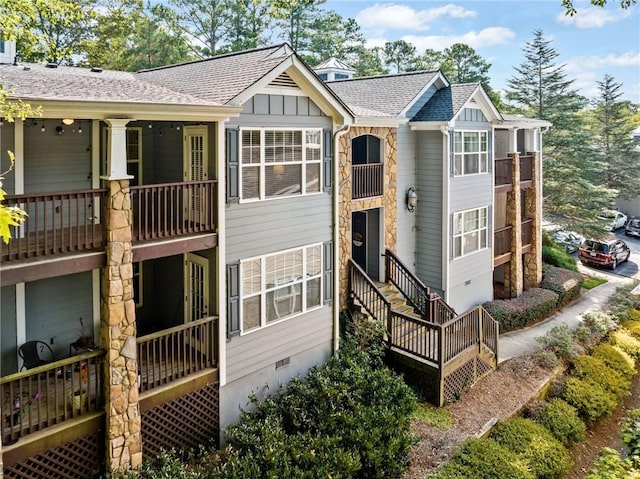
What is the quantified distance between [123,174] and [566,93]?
32730 millimetres

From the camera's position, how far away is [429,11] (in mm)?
22328

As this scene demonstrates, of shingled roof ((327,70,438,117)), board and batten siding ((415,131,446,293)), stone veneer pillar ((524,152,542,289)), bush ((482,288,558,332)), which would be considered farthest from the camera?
stone veneer pillar ((524,152,542,289))

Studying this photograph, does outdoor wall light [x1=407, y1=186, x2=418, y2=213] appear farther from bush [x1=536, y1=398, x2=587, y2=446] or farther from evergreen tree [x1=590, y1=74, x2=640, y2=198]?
evergreen tree [x1=590, y1=74, x2=640, y2=198]

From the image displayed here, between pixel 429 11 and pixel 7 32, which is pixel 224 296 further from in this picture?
pixel 429 11

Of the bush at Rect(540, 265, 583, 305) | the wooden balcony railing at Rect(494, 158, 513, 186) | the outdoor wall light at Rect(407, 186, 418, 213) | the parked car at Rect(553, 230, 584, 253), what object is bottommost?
the bush at Rect(540, 265, 583, 305)

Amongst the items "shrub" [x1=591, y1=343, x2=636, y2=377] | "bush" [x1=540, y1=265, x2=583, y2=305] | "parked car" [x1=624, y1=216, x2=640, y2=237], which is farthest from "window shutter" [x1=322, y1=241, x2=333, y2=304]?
"parked car" [x1=624, y1=216, x2=640, y2=237]

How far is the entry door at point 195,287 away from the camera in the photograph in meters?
10.5

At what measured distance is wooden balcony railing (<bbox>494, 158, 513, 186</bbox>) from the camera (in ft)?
63.6

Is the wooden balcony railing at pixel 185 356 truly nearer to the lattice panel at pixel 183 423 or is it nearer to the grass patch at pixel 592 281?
the lattice panel at pixel 183 423

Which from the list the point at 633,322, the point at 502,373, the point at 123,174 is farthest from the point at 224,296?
the point at 633,322

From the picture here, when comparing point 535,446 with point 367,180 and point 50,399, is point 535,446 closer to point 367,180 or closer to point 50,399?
point 367,180

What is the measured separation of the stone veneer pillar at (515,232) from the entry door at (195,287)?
13.9m

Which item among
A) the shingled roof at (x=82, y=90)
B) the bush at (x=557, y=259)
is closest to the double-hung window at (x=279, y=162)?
the shingled roof at (x=82, y=90)

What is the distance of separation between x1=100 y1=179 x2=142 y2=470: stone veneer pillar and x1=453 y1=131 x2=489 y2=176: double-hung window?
37.7 ft
